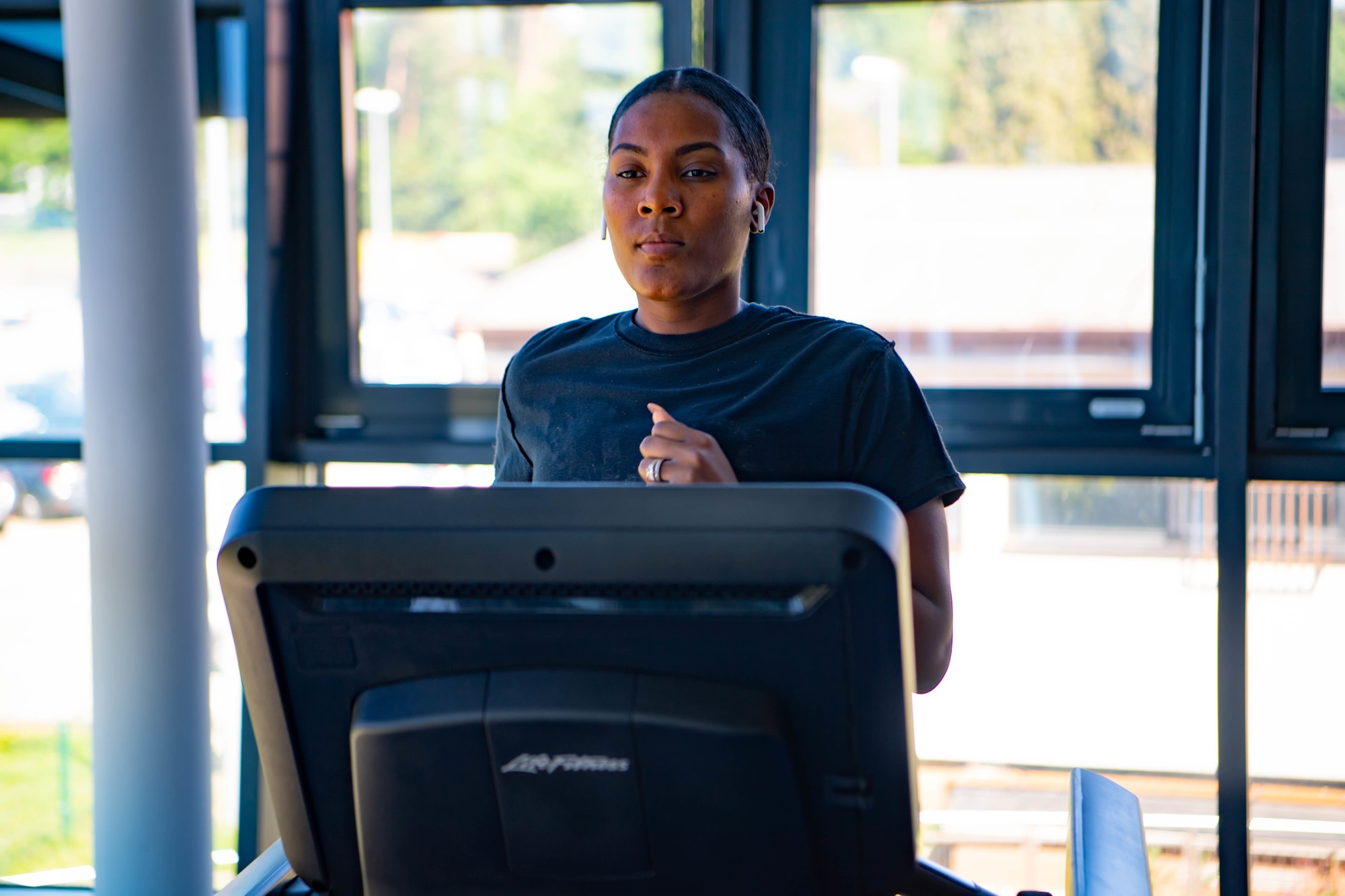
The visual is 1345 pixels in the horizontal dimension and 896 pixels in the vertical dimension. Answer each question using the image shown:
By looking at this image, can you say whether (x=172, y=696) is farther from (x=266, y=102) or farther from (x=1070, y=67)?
(x=1070, y=67)

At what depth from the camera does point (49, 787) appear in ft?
8.82

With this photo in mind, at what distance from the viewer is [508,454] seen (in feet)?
4.44

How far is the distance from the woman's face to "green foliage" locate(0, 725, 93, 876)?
220 cm

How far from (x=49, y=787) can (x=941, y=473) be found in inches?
98.8

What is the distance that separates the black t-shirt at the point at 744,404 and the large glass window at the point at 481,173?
46.4 inches

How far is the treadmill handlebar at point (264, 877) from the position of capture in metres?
0.80

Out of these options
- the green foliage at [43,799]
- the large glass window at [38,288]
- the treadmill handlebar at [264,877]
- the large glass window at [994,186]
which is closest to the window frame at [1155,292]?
the large glass window at [994,186]

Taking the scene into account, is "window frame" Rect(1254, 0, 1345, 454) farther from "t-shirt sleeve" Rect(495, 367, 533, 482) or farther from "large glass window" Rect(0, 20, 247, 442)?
"large glass window" Rect(0, 20, 247, 442)

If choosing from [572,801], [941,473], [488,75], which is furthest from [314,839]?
[488,75]

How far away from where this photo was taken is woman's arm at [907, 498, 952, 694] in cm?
103

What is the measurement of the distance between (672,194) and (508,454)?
388 mm

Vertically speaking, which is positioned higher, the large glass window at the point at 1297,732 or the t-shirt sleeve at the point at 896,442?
the t-shirt sleeve at the point at 896,442

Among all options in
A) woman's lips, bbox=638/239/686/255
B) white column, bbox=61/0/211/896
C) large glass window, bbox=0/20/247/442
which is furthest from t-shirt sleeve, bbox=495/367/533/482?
large glass window, bbox=0/20/247/442

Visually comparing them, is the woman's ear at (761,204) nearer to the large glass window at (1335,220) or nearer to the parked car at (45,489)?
the large glass window at (1335,220)
